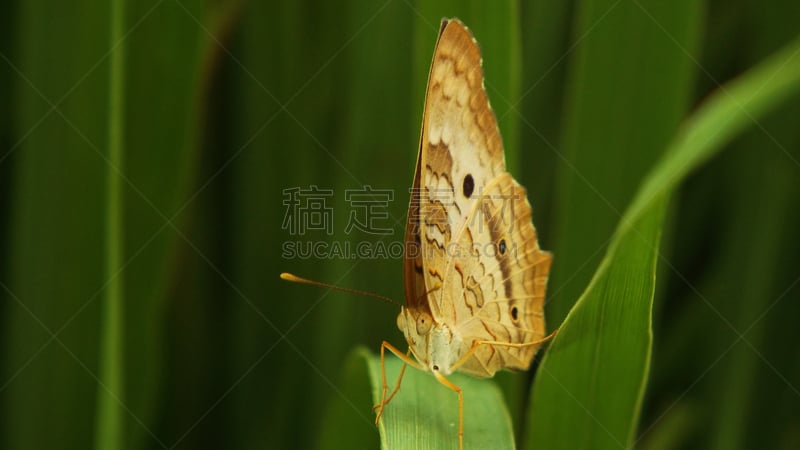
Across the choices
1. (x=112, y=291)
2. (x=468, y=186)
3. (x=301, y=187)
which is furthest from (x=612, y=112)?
(x=112, y=291)

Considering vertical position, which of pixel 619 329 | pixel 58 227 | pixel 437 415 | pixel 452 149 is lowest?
pixel 437 415

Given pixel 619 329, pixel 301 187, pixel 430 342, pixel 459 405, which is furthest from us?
pixel 301 187

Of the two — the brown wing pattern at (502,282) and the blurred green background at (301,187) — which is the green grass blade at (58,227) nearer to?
the blurred green background at (301,187)

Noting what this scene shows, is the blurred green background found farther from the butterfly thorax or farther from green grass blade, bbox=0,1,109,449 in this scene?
the butterfly thorax

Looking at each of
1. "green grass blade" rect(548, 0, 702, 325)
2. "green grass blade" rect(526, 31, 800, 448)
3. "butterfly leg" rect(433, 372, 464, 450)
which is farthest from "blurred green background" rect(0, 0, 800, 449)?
"green grass blade" rect(526, 31, 800, 448)

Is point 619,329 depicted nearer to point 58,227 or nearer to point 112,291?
point 112,291

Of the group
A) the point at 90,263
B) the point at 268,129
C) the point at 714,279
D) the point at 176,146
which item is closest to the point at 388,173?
the point at 268,129
